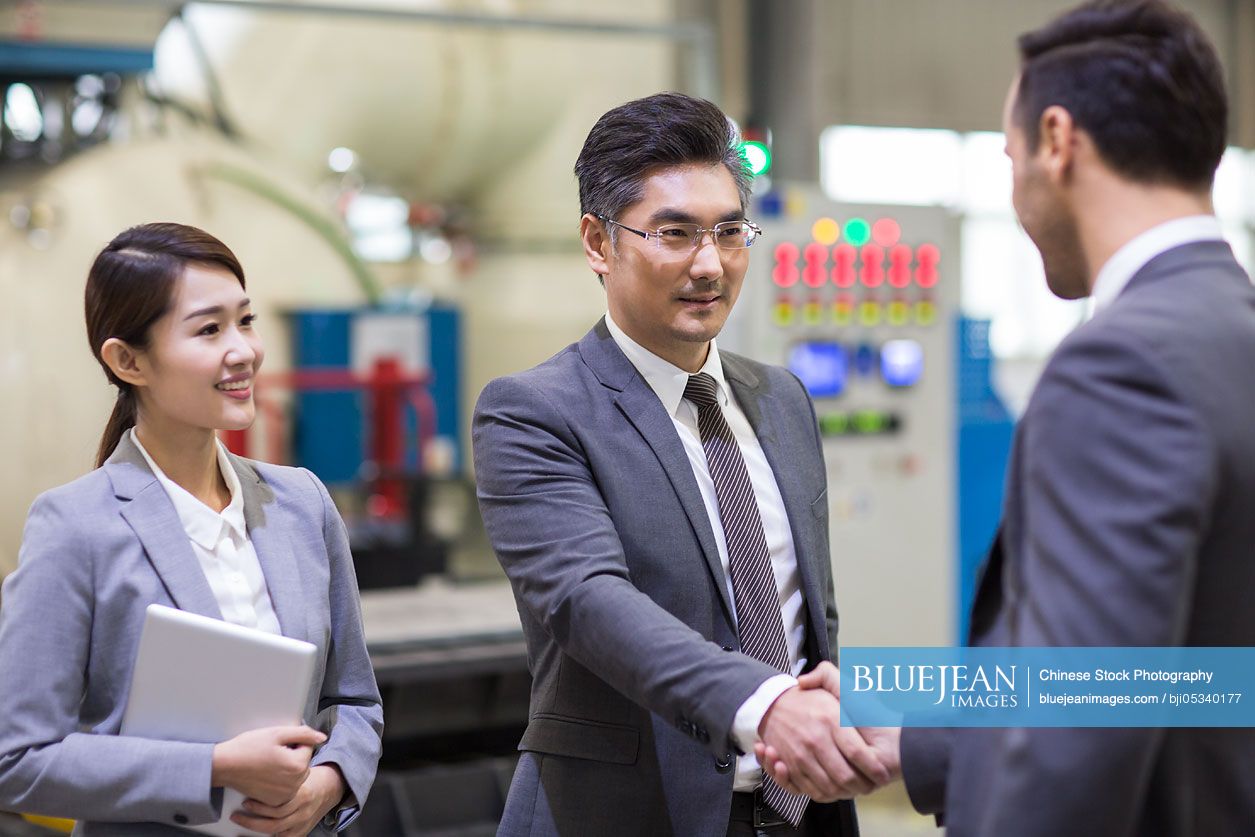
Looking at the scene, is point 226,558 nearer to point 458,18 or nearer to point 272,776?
point 272,776

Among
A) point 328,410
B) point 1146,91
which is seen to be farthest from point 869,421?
point 1146,91

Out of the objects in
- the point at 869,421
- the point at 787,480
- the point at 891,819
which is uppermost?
the point at 787,480

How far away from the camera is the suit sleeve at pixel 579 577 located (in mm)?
1515

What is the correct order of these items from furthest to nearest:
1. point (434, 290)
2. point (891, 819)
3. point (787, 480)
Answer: point (434, 290)
point (891, 819)
point (787, 480)

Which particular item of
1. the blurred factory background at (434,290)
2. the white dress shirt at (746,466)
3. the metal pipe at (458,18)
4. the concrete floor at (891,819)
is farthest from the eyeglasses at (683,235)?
the metal pipe at (458,18)

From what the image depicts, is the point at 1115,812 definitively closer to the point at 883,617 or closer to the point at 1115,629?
the point at 1115,629

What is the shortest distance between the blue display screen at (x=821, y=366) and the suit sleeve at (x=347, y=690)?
3405 mm

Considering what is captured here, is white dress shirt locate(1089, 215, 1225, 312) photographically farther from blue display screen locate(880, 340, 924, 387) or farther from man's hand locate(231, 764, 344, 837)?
blue display screen locate(880, 340, 924, 387)

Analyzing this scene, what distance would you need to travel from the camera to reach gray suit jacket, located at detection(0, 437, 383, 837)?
4.82 ft

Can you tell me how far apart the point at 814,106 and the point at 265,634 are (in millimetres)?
6758

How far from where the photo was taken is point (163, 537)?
5.12ft

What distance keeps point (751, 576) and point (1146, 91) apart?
30.8 inches

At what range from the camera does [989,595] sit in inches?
49.1

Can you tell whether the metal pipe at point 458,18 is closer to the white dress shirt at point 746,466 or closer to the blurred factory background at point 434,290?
the blurred factory background at point 434,290
